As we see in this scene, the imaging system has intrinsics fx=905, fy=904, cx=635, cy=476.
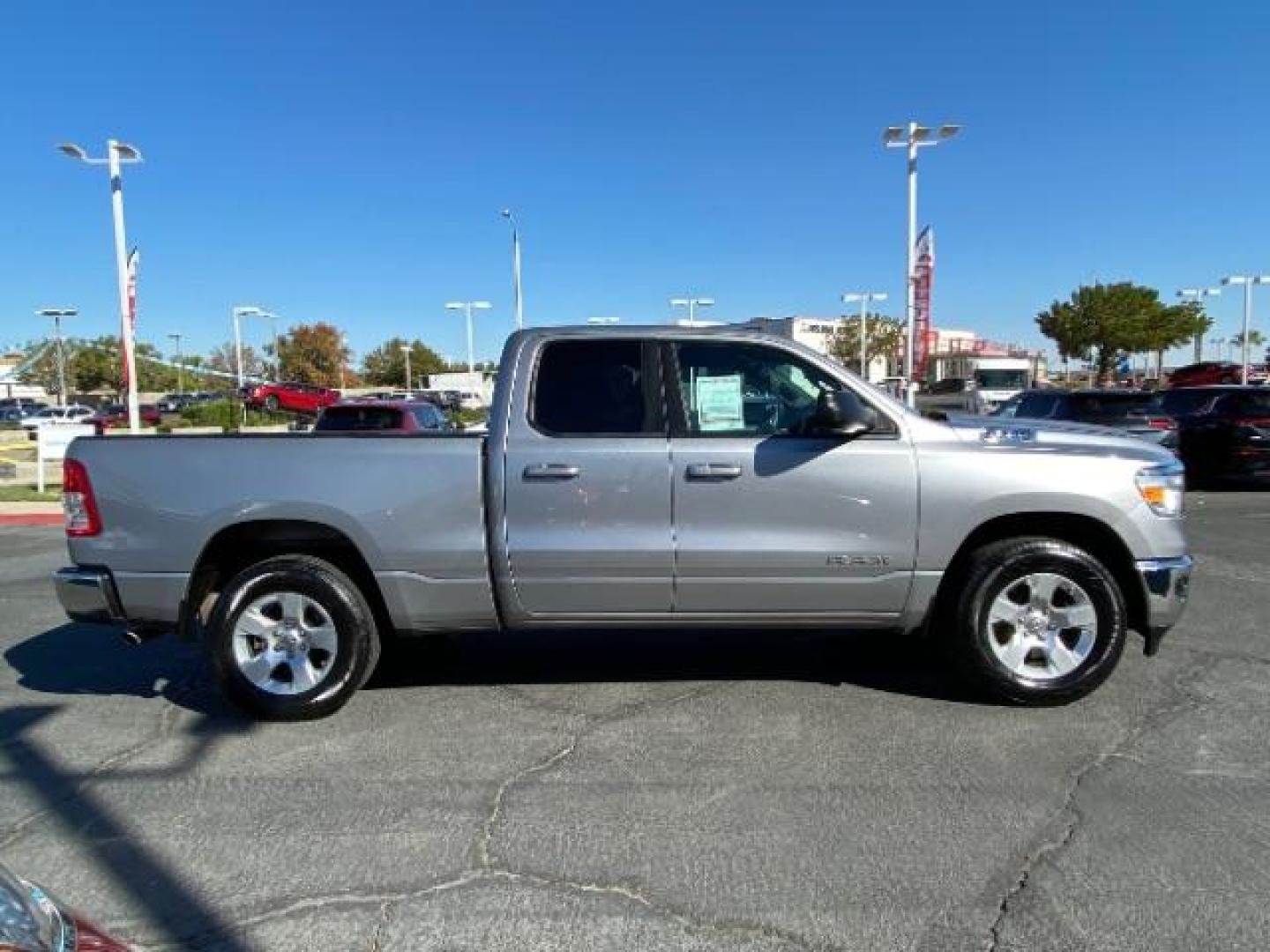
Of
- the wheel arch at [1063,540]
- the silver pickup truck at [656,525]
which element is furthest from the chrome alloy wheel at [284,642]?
the wheel arch at [1063,540]

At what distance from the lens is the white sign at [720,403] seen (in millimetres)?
4488

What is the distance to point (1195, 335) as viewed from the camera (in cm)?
6194

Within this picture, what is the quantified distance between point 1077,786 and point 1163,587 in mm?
1260

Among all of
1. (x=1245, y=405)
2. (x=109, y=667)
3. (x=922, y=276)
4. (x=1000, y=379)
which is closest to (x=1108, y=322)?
(x=1000, y=379)

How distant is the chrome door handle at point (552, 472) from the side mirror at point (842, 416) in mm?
1174

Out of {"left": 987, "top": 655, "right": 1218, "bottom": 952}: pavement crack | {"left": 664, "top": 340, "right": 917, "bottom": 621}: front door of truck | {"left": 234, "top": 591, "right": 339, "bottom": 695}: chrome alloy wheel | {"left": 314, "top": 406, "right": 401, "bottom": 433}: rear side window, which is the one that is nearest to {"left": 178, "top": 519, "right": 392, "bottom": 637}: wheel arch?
{"left": 234, "top": 591, "right": 339, "bottom": 695}: chrome alloy wheel

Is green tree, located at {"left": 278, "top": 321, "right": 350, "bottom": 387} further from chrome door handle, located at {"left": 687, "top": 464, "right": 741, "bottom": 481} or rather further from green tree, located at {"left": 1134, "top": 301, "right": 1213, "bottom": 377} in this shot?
chrome door handle, located at {"left": 687, "top": 464, "right": 741, "bottom": 481}

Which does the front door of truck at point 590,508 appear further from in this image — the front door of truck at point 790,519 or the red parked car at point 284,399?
the red parked car at point 284,399

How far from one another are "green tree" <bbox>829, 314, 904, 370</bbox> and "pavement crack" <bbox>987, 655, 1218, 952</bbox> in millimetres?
67615

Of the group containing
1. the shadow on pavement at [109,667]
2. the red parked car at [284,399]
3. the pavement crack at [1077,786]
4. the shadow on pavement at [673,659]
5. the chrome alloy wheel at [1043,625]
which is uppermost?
the red parked car at [284,399]

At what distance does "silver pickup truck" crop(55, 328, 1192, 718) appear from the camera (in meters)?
4.36

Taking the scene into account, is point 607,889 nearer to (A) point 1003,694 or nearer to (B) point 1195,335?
(A) point 1003,694

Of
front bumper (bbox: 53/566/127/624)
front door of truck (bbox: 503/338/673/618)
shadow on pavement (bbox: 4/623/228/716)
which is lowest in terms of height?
shadow on pavement (bbox: 4/623/228/716)

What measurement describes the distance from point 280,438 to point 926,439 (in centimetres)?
317
